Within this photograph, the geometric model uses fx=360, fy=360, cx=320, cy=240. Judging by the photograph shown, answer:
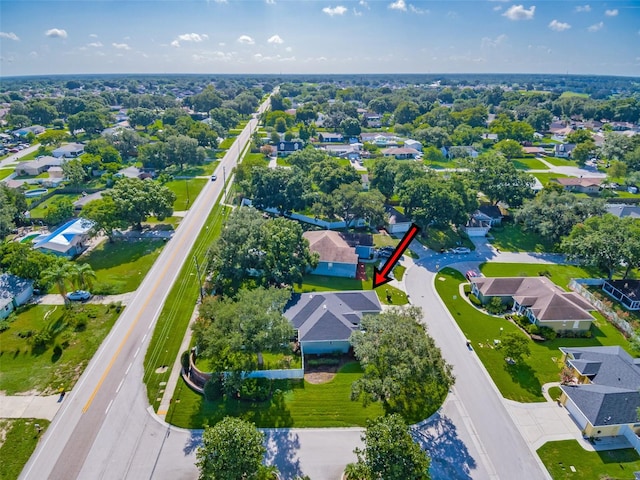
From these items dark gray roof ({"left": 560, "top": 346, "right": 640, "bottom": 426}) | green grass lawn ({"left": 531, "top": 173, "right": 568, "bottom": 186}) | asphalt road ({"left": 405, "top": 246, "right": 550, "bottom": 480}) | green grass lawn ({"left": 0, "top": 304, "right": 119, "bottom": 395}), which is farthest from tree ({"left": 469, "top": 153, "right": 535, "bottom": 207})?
green grass lawn ({"left": 0, "top": 304, "right": 119, "bottom": 395})

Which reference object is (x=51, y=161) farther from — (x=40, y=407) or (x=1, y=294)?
(x=40, y=407)

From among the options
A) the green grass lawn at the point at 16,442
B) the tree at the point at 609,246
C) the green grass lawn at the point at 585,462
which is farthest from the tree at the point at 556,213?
→ the green grass lawn at the point at 16,442

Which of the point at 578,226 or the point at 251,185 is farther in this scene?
the point at 251,185

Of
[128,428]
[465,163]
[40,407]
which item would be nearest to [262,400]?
[128,428]

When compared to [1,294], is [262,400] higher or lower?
lower

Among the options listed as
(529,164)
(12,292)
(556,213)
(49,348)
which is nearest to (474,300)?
(556,213)

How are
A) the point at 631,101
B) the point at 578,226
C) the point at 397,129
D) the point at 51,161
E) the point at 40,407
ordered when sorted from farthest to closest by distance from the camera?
the point at 631,101 → the point at 397,129 → the point at 51,161 → the point at 578,226 → the point at 40,407

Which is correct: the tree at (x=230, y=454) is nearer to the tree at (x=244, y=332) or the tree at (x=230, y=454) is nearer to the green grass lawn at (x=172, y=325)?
the tree at (x=244, y=332)
